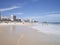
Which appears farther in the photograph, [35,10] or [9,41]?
[35,10]

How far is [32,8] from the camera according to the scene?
2082mm

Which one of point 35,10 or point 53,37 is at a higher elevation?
point 35,10

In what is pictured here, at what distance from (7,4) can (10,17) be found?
27cm

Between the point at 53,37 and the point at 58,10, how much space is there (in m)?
0.54

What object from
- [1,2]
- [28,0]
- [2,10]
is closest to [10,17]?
[2,10]

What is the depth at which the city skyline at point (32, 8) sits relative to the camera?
6.60 feet

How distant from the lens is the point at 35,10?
6.80 feet

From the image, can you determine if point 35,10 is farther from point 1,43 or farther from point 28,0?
point 1,43

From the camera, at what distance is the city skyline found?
2012mm

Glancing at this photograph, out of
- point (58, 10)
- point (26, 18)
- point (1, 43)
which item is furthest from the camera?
point (26, 18)

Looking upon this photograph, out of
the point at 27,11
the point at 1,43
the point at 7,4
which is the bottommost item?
the point at 1,43

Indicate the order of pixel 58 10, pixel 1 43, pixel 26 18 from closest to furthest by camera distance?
1. pixel 1 43
2. pixel 58 10
3. pixel 26 18

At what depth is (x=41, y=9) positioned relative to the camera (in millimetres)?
2062

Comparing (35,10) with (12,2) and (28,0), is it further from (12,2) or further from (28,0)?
(12,2)
